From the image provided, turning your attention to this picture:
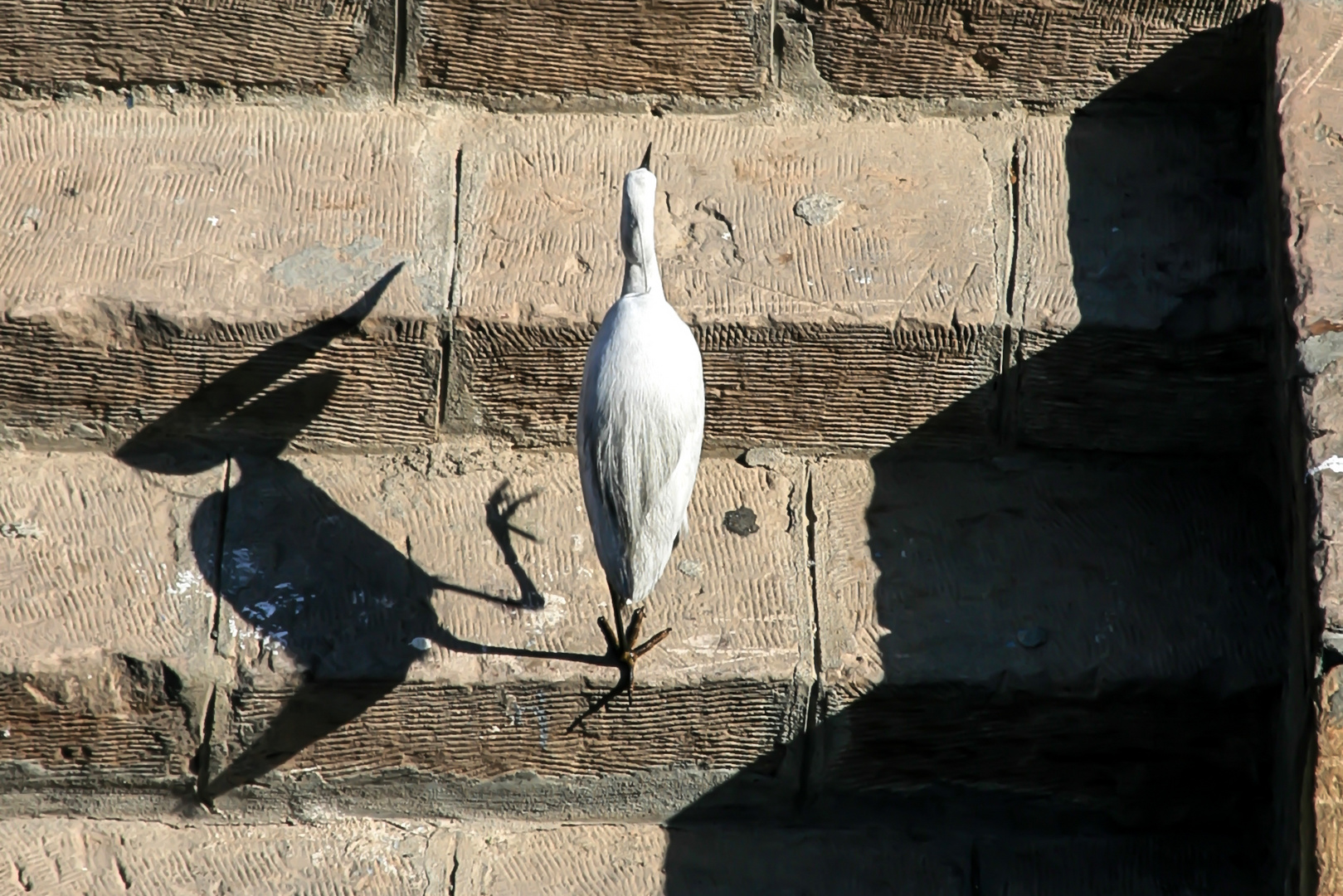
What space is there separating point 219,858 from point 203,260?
1.35 m

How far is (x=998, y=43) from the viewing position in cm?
340

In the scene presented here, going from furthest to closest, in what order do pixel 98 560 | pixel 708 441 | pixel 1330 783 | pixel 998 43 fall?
pixel 998 43, pixel 708 441, pixel 98 560, pixel 1330 783

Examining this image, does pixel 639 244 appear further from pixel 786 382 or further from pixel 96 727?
pixel 96 727

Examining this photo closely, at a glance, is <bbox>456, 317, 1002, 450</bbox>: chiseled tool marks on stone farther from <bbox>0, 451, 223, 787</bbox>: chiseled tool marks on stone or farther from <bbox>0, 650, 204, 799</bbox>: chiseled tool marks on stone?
<bbox>0, 650, 204, 799</bbox>: chiseled tool marks on stone

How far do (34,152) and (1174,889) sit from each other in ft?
10.3

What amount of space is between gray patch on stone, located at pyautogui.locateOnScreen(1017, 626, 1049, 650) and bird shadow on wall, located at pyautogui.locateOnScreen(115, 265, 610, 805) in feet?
2.96

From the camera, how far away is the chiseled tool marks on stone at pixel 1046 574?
2928 millimetres

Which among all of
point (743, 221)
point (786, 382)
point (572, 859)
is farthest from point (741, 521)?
point (572, 859)

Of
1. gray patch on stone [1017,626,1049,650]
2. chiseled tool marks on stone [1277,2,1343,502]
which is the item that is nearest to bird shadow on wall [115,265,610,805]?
gray patch on stone [1017,626,1049,650]

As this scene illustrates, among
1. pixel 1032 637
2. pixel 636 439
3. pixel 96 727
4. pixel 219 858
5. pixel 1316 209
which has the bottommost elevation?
pixel 219 858

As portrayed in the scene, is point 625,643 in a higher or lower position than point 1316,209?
lower

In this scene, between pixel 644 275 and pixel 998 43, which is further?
pixel 998 43

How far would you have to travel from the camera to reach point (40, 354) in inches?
123

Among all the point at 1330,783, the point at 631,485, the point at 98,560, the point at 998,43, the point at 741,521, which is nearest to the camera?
the point at 1330,783
